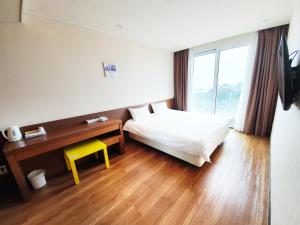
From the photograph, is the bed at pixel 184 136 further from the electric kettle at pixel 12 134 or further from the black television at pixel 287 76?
the electric kettle at pixel 12 134

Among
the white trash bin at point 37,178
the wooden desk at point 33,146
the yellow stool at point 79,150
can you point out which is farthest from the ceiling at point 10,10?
the white trash bin at point 37,178

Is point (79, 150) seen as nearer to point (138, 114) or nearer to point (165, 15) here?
point (138, 114)

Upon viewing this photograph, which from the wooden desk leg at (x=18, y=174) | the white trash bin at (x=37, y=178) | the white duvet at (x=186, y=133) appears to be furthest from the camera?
the white duvet at (x=186, y=133)

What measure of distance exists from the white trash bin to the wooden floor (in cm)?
11

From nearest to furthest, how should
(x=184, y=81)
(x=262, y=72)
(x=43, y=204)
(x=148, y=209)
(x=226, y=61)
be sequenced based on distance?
(x=148, y=209), (x=43, y=204), (x=262, y=72), (x=226, y=61), (x=184, y=81)

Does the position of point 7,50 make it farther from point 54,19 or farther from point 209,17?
point 209,17

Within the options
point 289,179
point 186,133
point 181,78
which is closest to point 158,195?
point 186,133

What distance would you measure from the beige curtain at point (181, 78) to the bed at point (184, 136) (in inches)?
66.8

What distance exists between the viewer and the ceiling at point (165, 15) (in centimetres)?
163

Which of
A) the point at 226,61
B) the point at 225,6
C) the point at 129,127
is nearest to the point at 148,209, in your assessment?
the point at 129,127

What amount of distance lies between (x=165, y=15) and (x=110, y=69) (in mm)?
1389

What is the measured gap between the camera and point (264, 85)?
274 cm

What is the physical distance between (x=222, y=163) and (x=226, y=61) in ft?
8.84

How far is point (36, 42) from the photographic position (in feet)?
5.87
